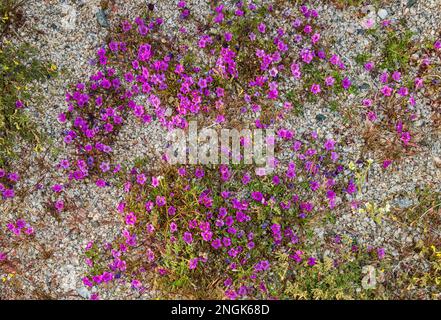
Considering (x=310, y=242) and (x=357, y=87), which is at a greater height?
(x=357, y=87)

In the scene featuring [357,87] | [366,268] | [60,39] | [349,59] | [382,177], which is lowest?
[366,268]

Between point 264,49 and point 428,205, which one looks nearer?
point 428,205

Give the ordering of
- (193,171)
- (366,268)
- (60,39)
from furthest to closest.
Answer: (60,39) → (193,171) → (366,268)

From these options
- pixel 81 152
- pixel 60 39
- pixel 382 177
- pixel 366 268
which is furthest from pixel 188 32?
pixel 366 268

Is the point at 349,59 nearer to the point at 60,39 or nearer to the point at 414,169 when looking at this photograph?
the point at 414,169

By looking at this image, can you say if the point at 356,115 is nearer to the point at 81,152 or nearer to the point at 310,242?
the point at 310,242

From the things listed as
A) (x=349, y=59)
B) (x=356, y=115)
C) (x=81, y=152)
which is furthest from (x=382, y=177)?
(x=81, y=152)

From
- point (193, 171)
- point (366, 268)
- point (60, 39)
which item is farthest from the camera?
point (60, 39)
